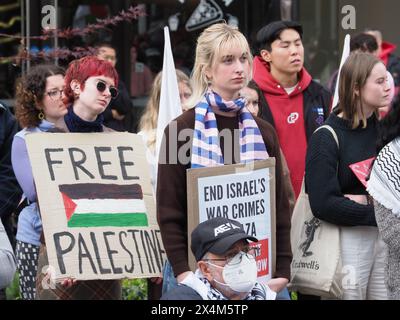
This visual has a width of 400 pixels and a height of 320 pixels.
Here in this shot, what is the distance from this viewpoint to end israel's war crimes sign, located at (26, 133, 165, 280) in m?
6.27

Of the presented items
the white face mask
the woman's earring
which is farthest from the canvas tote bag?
the woman's earring

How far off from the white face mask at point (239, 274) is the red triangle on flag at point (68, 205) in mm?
1271

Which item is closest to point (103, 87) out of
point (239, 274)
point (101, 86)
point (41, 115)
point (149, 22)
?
point (101, 86)

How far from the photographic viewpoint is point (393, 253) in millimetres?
5809

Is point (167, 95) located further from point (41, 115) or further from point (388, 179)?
point (388, 179)

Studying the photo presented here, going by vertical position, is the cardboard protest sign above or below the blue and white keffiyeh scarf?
below

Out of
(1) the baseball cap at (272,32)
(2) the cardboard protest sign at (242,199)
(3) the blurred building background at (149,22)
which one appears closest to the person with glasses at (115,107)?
(1) the baseball cap at (272,32)

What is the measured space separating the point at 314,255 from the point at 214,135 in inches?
46.3

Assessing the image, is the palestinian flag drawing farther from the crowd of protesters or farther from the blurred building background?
the blurred building background

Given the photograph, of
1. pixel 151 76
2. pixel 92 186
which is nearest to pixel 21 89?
pixel 92 186

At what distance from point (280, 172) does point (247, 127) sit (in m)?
0.34

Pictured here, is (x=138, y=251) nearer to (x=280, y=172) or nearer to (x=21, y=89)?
(x=280, y=172)

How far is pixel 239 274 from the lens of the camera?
5293 millimetres

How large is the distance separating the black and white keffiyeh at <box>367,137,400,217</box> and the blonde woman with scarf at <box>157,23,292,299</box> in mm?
659
